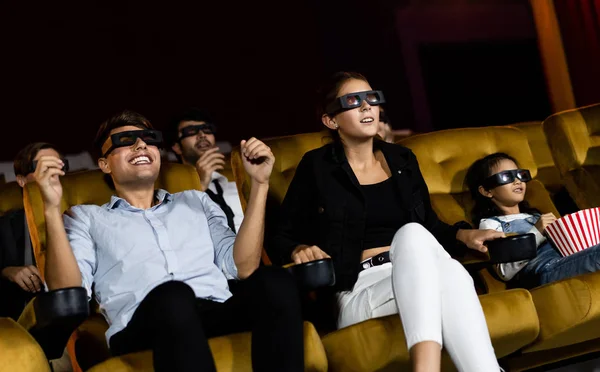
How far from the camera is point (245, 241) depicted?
87.4 inches

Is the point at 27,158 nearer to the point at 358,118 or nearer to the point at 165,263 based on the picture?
the point at 165,263

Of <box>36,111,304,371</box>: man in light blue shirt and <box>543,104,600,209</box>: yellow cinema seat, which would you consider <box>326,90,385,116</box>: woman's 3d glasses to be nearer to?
<box>36,111,304,371</box>: man in light blue shirt

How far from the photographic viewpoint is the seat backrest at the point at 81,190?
242cm

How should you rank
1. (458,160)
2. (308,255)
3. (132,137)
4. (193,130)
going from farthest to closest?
(193,130)
(458,160)
(132,137)
(308,255)

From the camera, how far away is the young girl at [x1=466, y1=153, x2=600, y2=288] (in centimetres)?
256

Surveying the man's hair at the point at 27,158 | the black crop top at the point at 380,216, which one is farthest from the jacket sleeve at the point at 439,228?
the man's hair at the point at 27,158

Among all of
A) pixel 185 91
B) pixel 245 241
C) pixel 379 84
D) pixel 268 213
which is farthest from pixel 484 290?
pixel 379 84

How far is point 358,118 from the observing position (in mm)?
2531

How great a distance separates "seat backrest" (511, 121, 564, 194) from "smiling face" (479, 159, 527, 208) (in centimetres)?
68

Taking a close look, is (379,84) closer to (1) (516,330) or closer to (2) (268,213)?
(2) (268,213)

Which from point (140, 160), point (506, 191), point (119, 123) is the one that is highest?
point (119, 123)

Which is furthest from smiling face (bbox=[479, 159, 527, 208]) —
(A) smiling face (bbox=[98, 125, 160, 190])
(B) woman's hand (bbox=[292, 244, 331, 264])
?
(A) smiling face (bbox=[98, 125, 160, 190])

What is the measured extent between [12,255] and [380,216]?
1256 mm

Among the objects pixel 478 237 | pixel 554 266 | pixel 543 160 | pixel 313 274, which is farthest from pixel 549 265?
pixel 543 160
